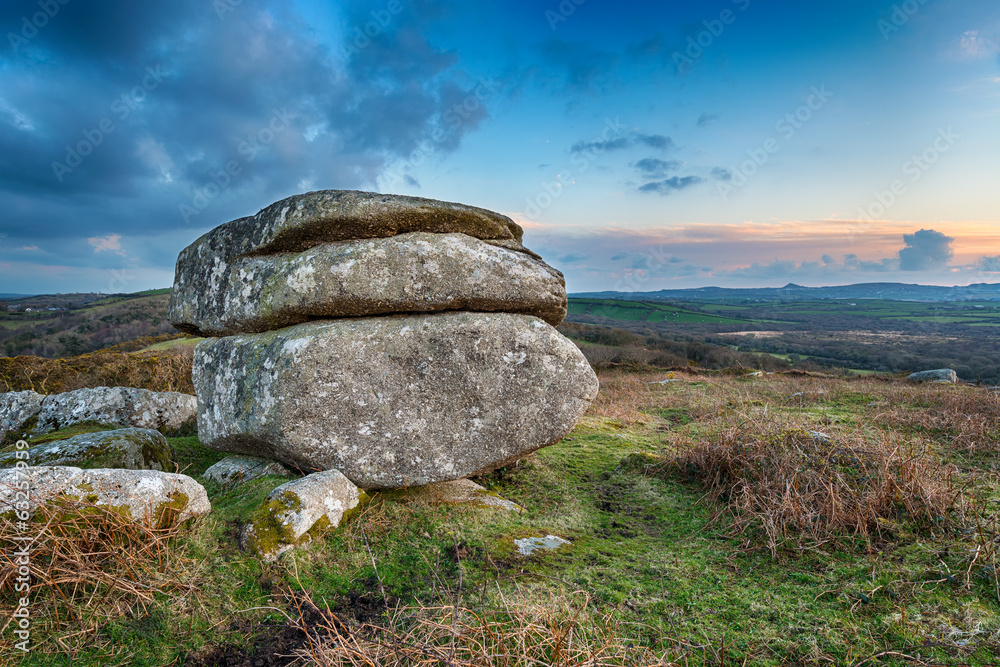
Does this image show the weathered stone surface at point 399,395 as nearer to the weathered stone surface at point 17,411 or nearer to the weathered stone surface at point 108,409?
the weathered stone surface at point 108,409

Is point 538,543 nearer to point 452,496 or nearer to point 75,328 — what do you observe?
point 452,496

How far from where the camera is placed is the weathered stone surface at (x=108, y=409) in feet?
28.4

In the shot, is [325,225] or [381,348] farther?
[325,225]

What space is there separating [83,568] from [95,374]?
13.2 metres

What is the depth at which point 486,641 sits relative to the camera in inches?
144

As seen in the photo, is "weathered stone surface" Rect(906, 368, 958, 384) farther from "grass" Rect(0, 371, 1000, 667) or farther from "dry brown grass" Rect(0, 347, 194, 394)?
"dry brown grass" Rect(0, 347, 194, 394)

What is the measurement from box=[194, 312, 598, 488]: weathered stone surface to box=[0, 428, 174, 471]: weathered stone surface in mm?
834

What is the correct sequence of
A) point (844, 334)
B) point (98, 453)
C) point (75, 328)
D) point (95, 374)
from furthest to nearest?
point (844, 334), point (75, 328), point (95, 374), point (98, 453)

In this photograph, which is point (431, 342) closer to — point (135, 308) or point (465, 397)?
point (465, 397)

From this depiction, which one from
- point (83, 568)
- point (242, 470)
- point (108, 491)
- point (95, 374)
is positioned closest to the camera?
point (83, 568)

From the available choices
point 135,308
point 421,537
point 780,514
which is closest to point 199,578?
point 421,537

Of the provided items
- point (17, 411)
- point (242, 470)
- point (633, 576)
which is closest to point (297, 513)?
point (242, 470)

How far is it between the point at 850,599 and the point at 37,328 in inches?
2257
